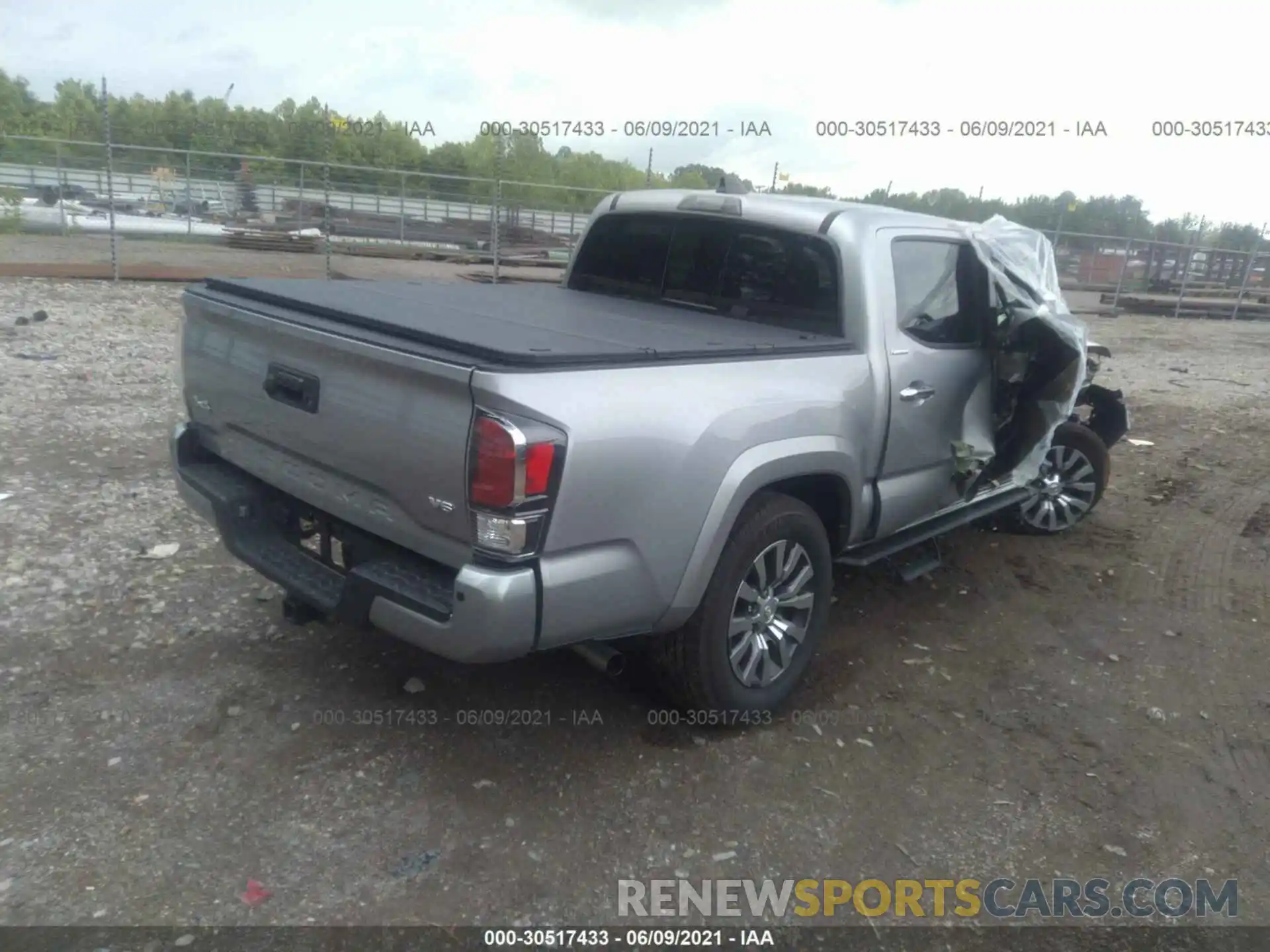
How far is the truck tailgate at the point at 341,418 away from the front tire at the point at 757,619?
3.21 feet

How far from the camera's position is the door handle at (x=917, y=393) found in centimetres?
411

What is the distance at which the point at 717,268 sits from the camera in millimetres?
4504

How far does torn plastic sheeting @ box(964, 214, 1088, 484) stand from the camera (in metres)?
4.85

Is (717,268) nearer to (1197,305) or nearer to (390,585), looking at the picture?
(390,585)

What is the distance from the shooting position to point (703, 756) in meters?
3.47

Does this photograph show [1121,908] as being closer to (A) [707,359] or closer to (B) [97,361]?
(A) [707,359]

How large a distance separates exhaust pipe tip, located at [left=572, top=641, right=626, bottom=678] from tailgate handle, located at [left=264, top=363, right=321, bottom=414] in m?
1.18

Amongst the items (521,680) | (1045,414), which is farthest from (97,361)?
(1045,414)

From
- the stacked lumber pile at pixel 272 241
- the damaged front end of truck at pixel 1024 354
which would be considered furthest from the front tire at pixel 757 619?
the stacked lumber pile at pixel 272 241

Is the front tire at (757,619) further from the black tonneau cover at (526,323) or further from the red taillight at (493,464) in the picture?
the red taillight at (493,464)

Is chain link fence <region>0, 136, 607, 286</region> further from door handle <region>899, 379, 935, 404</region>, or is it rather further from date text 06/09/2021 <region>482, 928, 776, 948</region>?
date text 06/09/2021 <region>482, 928, 776, 948</region>

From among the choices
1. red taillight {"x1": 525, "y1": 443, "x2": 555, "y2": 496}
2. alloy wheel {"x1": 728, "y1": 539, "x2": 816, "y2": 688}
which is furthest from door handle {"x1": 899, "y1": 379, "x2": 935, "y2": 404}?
red taillight {"x1": 525, "y1": 443, "x2": 555, "y2": 496}

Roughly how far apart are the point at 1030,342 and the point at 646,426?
9.88 ft

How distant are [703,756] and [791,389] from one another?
54.2 inches
